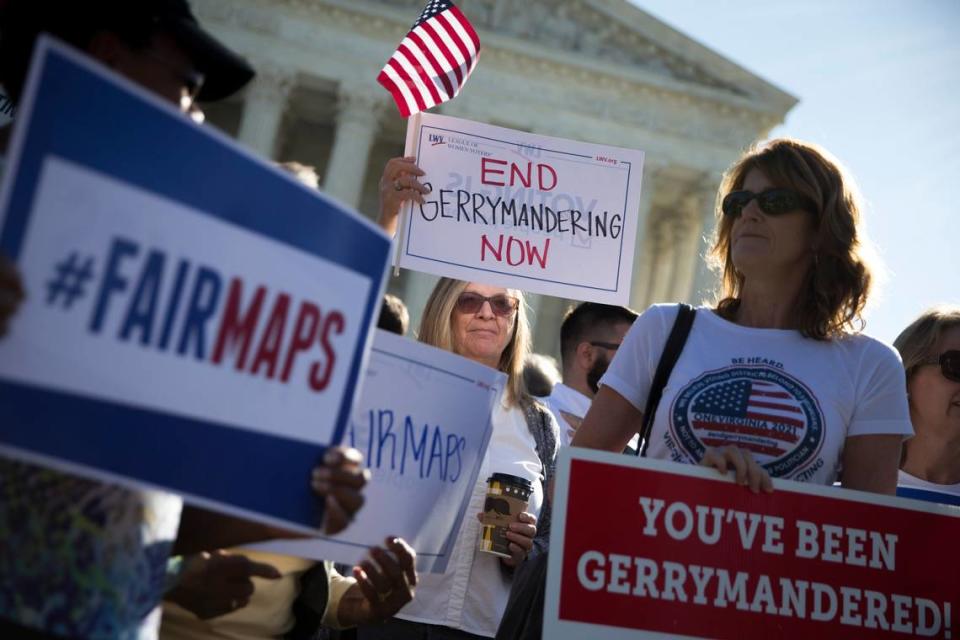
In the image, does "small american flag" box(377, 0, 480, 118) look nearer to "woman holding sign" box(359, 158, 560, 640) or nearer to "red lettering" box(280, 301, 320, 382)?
"woman holding sign" box(359, 158, 560, 640)

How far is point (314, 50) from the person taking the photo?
28.9 metres

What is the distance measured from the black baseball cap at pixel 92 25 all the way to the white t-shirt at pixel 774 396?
1474 millimetres

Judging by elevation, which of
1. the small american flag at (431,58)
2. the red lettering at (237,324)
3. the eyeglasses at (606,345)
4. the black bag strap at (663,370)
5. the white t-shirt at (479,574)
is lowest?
the white t-shirt at (479,574)

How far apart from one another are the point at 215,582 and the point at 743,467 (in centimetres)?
130

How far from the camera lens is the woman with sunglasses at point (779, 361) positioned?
2.57 metres

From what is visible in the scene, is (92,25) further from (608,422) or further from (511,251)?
(511,251)

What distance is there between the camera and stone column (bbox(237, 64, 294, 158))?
28.4 meters

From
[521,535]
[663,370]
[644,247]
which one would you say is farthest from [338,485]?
[644,247]

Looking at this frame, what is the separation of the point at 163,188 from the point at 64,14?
499 millimetres

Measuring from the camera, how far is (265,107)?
28812 mm

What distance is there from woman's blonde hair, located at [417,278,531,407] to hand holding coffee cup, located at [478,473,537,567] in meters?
0.69

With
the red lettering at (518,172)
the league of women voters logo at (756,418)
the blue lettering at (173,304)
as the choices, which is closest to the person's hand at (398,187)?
the red lettering at (518,172)

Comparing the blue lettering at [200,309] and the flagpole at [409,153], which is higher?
the flagpole at [409,153]

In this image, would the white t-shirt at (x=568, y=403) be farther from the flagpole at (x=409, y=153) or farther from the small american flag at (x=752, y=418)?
the small american flag at (x=752, y=418)
